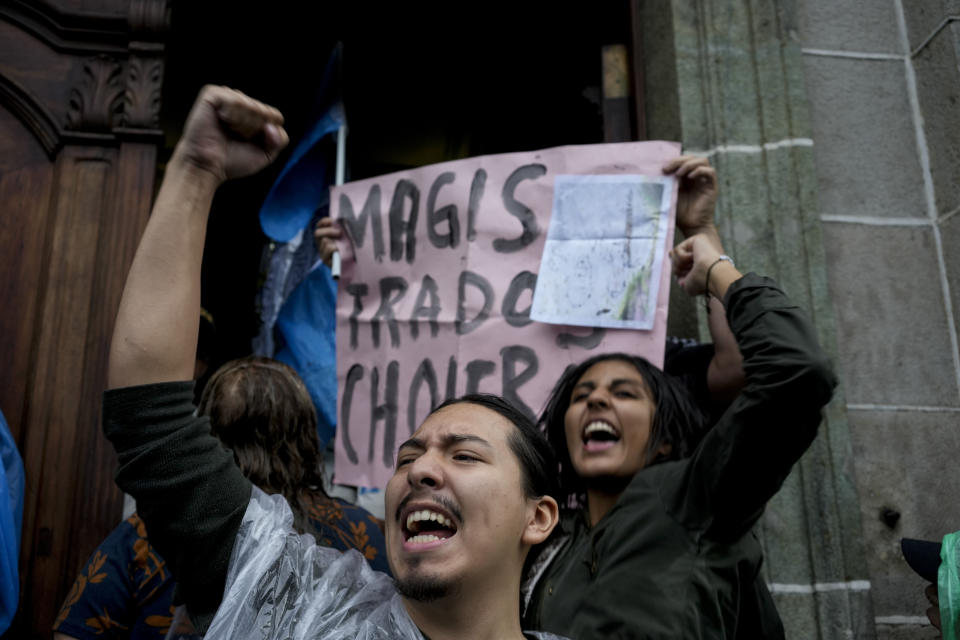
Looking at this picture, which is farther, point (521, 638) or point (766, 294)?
point (766, 294)

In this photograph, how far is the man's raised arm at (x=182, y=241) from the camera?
1.46m

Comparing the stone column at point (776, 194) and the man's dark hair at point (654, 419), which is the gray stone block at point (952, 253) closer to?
the stone column at point (776, 194)

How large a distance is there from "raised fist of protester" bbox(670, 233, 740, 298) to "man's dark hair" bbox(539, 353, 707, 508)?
0.28m

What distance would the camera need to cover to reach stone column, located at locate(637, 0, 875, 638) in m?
2.72

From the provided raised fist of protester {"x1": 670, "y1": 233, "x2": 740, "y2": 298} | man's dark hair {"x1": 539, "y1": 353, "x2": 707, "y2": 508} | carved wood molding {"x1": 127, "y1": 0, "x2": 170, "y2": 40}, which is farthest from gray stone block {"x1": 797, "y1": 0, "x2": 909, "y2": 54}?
carved wood molding {"x1": 127, "y1": 0, "x2": 170, "y2": 40}

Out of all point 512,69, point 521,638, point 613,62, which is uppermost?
point 512,69

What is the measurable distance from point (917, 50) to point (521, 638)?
9.53ft

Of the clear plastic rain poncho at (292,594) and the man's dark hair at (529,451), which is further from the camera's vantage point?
the man's dark hair at (529,451)

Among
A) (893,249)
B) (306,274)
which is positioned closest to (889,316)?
(893,249)

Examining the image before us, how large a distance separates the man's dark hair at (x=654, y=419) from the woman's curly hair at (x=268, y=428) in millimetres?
666

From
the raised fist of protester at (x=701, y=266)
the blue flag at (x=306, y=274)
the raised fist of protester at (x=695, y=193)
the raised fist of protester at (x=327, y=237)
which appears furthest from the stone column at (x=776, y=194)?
the blue flag at (x=306, y=274)

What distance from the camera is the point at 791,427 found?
1.87 meters

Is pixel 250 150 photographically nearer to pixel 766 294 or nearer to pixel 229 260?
pixel 766 294

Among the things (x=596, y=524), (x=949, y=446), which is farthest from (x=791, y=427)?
(x=949, y=446)
